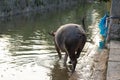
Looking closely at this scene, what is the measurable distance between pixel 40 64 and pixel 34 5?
22497mm

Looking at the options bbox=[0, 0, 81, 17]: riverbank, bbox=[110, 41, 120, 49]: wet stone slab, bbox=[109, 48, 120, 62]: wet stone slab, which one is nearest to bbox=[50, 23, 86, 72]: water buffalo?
bbox=[109, 48, 120, 62]: wet stone slab

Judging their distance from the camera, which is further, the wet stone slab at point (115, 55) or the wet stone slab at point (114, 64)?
the wet stone slab at point (115, 55)

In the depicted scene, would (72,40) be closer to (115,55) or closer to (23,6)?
(115,55)

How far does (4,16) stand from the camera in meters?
24.4

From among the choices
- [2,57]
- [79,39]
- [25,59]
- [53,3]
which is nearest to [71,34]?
[79,39]

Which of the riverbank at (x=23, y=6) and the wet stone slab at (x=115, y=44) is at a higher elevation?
the wet stone slab at (x=115, y=44)

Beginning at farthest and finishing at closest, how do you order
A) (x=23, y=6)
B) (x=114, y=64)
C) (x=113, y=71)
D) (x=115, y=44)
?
(x=23, y=6), (x=115, y=44), (x=114, y=64), (x=113, y=71)

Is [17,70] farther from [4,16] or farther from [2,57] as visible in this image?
[4,16]

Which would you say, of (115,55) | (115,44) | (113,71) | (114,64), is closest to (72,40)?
(115,55)

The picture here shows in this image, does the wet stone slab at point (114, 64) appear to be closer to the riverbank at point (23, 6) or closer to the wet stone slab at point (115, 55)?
the wet stone slab at point (115, 55)

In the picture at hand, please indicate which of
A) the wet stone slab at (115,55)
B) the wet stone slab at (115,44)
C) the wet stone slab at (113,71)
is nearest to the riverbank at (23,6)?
the wet stone slab at (115,44)

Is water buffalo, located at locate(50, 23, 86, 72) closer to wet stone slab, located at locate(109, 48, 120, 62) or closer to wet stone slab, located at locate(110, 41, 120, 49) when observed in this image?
wet stone slab, located at locate(109, 48, 120, 62)

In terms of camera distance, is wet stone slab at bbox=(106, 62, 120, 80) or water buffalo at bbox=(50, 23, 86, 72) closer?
wet stone slab at bbox=(106, 62, 120, 80)

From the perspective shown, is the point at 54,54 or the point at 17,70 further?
the point at 54,54
